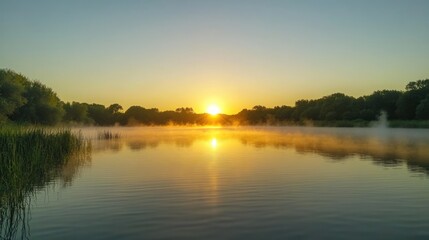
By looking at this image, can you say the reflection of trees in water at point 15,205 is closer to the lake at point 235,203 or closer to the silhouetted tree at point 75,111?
the lake at point 235,203

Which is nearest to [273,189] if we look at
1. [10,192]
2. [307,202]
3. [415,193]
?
[307,202]

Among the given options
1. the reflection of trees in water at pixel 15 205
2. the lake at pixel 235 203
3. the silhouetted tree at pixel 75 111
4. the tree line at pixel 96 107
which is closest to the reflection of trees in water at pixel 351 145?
the lake at pixel 235 203

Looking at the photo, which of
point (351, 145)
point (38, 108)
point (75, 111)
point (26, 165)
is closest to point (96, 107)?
point (75, 111)

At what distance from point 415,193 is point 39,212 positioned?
53.3ft

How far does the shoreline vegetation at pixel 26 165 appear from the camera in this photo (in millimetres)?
13438

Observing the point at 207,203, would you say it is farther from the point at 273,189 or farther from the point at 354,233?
the point at 354,233

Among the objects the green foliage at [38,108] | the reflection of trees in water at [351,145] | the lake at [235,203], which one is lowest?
the lake at [235,203]

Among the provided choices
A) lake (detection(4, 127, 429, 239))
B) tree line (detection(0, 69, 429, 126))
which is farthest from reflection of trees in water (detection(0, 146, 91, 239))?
tree line (detection(0, 69, 429, 126))

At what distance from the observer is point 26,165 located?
17.7 metres

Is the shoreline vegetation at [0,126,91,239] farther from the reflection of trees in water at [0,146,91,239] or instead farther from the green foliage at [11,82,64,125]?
the green foliage at [11,82,64,125]

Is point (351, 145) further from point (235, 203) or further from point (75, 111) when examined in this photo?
point (75, 111)

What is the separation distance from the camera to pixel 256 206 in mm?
15828

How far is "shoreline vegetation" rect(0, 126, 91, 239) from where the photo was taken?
13.4m

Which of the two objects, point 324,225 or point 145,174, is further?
point 145,174
